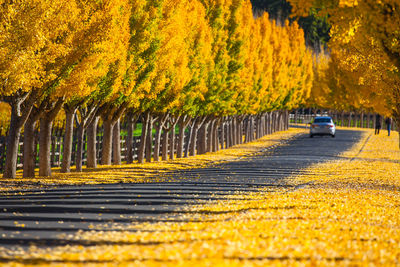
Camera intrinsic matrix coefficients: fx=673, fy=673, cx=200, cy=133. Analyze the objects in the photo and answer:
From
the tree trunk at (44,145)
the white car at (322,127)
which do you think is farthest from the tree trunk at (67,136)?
the white car at (322,127)

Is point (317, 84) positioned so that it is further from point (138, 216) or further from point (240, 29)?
point (138, 216)

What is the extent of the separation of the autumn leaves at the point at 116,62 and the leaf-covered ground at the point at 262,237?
7459 millimetres

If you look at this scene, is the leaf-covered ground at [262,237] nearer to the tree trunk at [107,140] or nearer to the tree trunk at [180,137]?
the tree trunk at [107,140]

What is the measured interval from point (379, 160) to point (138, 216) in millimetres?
26273

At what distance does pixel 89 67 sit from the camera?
69.2 feet

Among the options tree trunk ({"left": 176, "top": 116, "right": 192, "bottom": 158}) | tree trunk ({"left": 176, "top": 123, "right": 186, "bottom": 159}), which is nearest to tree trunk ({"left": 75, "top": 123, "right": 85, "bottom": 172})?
tree trunk ({"left": 176, "top": 116, "right": 192, "bottom": 158})

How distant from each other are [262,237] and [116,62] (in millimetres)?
15558

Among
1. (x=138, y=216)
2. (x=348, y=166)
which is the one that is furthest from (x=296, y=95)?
(x=138, y=216)

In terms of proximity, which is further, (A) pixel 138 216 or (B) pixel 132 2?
(B) pixel 132 2

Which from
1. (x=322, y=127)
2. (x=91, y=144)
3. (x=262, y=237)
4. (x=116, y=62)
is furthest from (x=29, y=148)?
(x=322, y=127)

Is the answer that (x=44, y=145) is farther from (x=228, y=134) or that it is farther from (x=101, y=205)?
(x=228, y=134)

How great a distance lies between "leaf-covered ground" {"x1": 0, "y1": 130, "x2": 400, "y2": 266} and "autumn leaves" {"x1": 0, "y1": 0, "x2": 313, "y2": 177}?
746 centimetres

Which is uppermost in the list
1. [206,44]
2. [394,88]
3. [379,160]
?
[206,44]

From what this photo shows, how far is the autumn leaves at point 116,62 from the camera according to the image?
18.4 m
